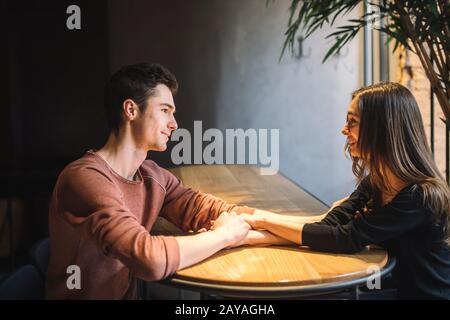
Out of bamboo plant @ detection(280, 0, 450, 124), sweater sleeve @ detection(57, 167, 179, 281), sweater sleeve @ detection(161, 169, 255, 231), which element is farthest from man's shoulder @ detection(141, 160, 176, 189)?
bamboo plant @ detection(280, 0, 450, 124)

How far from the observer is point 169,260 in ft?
3.37

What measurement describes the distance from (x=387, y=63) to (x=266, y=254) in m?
1.31

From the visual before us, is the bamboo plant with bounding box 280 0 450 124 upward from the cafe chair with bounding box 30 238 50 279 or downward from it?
upward

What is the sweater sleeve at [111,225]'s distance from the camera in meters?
1.01

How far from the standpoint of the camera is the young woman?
3.98ft

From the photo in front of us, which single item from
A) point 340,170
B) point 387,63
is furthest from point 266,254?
point 387,63

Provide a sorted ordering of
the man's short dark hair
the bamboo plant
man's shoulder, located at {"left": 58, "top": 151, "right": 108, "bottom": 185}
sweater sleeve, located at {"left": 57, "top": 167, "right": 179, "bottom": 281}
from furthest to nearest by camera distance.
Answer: the bamboo plant
the man's short dark hair
man's shoulder, located at {"left": 58, "top": 151, "right": 108, "bottom": 185}
sweater sleeve, located at {"left": 57, "top": 167, "right": 179, "bottom": 281}

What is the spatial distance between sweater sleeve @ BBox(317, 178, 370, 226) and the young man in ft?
0.93

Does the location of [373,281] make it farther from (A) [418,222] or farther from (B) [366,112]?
(B) [366,112]

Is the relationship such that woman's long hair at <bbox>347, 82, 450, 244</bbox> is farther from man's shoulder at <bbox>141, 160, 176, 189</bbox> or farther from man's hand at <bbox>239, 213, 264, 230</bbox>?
man's shoulder at <bbox>141, 160, 176, 189</bbox>

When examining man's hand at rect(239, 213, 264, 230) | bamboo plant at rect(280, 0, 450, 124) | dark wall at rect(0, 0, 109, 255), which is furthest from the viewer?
bamboo plant at rect(280, 0, 450, 124)

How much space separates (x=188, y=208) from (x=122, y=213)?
418 millimetres

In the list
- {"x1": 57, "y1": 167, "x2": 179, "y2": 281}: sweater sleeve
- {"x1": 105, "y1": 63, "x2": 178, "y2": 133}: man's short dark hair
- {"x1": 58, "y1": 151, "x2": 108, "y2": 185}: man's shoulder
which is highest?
{"x1": 105, "y1": 63, "x2": 178, "y2": 133}: man's short dark hair

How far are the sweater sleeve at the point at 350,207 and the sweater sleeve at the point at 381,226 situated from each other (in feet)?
0.58
